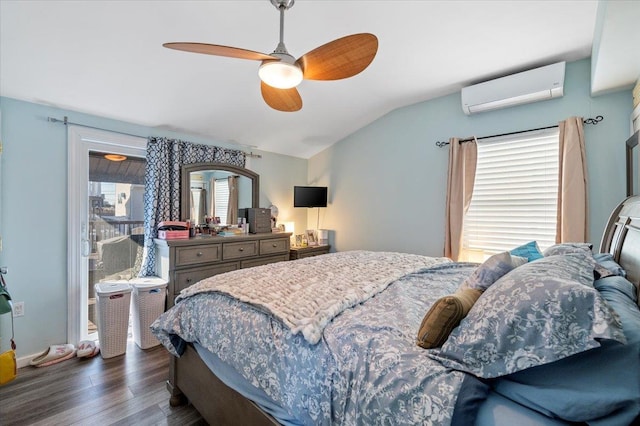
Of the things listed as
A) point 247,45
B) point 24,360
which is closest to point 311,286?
point 247,45

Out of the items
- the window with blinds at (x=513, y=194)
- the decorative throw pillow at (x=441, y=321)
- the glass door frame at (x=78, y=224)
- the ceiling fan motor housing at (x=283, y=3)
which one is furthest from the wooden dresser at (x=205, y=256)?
the decorative throw pillow at (x=441, y=321)

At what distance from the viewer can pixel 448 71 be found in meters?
2.78

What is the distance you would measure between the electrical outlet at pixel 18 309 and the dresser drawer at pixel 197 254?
3.88ft

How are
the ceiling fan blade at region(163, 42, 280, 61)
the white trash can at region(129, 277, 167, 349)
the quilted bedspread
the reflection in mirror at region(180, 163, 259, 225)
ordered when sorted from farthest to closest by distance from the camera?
1. the reflection in mirror at region(180, 163, 259, 225)
2. the white trash can at region(129, 277, 167, 349)
3. the ceiling fan blade at region(163, 42, 280, 61)
4. the quilted bedspread

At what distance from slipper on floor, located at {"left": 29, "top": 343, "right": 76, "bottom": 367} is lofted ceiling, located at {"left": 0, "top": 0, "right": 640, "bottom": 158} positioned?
211 centimetres

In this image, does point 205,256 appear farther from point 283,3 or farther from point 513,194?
point 513,194

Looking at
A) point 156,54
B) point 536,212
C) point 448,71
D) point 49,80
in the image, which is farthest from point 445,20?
point 49,80

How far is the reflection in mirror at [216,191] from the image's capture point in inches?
130

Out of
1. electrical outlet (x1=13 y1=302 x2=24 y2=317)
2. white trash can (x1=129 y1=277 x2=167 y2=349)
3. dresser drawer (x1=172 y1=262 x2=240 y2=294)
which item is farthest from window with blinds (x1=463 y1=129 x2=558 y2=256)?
electrical outlet (x1=13 y1=302 x2=24 y2=317)

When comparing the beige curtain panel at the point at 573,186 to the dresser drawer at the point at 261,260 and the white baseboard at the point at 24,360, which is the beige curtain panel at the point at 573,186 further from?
the white baseboard at the point at 24,360

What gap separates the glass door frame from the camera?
258cm

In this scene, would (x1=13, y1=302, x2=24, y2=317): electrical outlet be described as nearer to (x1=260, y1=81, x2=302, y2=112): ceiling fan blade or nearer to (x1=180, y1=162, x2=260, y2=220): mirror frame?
(x1=180, y1=162, x2=260, y2=220): mirror frame

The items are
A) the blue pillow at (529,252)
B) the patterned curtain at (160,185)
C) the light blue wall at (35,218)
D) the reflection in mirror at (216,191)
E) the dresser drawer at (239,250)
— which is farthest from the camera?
the reflection in mirror at (216,191)

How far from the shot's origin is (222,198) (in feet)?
12.0
